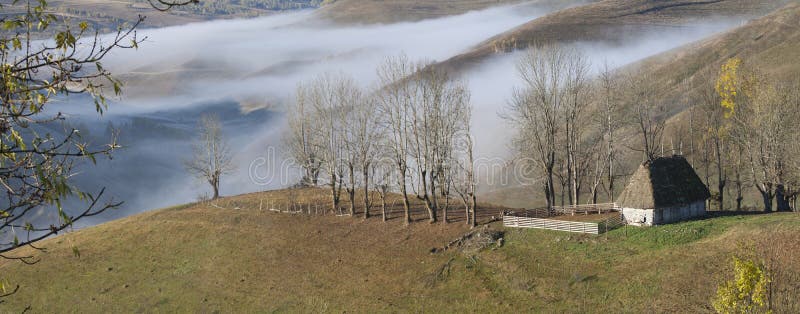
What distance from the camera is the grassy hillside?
35544 millimetres

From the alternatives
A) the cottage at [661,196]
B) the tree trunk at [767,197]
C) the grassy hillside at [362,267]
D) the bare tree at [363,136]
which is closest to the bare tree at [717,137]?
the tree trunk at [767,197]

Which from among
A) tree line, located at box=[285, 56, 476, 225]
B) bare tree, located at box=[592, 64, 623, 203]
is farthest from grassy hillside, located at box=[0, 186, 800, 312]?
bare tree, located at box=[592, 64, 623, 203]

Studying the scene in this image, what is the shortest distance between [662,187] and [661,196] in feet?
3.29

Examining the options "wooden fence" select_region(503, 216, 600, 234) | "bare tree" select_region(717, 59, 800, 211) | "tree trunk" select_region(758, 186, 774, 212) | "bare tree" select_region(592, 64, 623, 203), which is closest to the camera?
"wooden fence" select_region(503, 216, 600, 234)

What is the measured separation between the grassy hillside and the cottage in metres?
1.97

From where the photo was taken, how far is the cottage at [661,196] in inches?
1699

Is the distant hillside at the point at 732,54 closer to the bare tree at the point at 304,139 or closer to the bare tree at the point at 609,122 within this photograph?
the bare tree at the point at 609,122

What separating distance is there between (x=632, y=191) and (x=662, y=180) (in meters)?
2.56

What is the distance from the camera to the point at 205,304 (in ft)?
148

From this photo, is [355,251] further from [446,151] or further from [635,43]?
[635,43]

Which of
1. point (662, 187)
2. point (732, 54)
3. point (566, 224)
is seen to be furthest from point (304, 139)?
point (732, 54)

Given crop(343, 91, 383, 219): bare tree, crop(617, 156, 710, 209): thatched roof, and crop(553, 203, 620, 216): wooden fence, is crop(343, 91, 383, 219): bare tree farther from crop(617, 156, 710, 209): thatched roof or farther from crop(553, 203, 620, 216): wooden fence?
crop(617, 156, 710, 209): thatched roof

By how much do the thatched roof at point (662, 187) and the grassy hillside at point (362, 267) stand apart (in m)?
2.51

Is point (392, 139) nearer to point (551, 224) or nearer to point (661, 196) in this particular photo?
point (551, 224)
